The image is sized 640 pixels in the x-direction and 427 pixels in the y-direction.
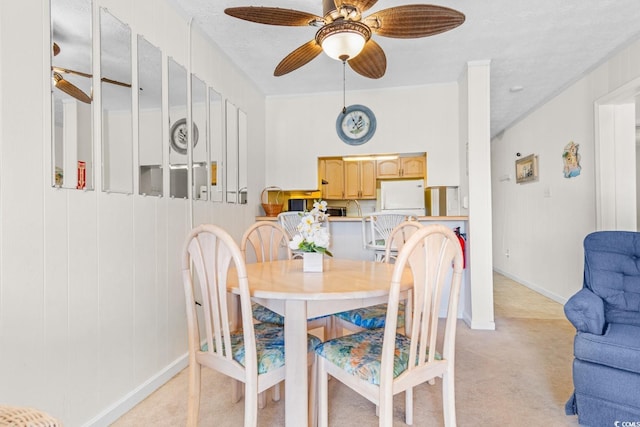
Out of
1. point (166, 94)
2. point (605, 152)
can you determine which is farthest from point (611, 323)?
point (166, 94)

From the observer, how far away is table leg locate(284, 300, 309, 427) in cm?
137

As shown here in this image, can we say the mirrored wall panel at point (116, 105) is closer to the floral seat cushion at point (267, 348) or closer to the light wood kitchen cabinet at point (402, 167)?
the floral seat cushion at point (267, 348)

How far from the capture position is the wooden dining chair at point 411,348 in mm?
1229

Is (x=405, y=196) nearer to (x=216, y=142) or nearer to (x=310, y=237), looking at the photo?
(x=216, y=142)

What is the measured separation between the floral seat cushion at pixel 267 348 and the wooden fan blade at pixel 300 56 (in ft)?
5.22

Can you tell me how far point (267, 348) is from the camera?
144 cm

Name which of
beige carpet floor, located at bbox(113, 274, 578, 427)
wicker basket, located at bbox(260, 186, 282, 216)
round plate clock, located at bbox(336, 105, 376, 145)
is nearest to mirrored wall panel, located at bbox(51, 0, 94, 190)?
beige carpet floor, located at bbox(113, 274, 578, 427)

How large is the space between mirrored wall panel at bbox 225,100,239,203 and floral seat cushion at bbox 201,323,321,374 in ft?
5.85

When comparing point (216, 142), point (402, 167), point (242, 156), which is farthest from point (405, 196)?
point (216, 142)

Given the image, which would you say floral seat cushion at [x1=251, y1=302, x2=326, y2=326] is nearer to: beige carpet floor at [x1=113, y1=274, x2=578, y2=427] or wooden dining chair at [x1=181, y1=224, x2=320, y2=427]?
wooden dining chair at [x1=181, y1=224, x2=320, y2=427]

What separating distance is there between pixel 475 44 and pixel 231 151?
232cm

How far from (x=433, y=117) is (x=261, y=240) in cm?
257

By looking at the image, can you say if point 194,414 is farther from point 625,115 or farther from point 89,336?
point 625,115

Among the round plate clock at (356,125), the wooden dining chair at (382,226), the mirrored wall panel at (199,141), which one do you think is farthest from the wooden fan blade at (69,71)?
the round plate clock at (356,125)
